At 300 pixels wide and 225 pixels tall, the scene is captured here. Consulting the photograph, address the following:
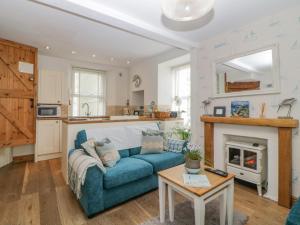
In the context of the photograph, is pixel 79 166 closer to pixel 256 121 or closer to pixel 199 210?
pixel 199 210

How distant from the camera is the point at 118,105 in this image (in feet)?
18.4

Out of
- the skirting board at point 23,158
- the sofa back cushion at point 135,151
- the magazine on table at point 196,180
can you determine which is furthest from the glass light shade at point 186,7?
the skirting board at point 23,158

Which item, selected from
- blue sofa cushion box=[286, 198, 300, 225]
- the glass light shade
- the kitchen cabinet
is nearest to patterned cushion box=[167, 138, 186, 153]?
blue sofa cushion box=[286, 198, 300, 225]

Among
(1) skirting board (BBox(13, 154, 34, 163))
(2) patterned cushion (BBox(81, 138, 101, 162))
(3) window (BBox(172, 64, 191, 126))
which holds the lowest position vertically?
(1) skirting board (BBox(13, 154, 34, 163))

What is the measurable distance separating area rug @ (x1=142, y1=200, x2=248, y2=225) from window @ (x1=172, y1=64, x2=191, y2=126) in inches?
93.5

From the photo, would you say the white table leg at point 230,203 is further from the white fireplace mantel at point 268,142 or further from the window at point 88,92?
the window at point 88,92

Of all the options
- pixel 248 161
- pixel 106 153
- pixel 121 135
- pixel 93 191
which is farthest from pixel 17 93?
pixel 248 161

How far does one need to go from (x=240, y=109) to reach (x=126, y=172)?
202 cm

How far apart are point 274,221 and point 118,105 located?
184 inches

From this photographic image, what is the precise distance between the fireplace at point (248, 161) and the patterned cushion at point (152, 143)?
1.12 m

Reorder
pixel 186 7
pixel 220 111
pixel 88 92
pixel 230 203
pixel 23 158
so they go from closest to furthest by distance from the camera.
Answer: pixel 186 7 < pixel 230 203 < pixel 220 111 < pixel 23 158 < pixel 88 92

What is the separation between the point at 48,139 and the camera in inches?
160

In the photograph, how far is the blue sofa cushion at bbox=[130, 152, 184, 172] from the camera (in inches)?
98.1

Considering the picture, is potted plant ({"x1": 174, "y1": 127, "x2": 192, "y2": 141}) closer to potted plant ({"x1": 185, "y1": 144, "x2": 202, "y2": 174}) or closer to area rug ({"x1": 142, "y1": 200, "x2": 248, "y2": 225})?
area rug ({"x1": 142, "y1": 200, "x2": 248, "y2": 225})
